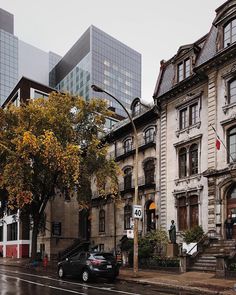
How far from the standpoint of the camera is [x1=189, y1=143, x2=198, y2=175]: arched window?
→ 30.5 metres

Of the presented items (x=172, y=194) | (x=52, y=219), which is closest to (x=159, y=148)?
(x=172, y=194)

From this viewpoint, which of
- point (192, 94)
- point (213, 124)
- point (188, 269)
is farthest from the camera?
point (192, 94)

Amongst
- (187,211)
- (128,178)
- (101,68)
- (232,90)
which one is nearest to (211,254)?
(187,211)

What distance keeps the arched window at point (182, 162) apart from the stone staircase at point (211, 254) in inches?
239

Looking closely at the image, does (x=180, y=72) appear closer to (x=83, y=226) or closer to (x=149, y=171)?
(x=149, y=171)

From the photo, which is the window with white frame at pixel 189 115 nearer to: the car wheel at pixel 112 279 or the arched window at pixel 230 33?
the arched window at pixel 230 33

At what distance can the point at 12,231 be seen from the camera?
5641 cm

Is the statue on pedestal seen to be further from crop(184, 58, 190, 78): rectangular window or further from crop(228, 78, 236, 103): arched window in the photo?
crop(184, 58, 190, 78): rectangular window

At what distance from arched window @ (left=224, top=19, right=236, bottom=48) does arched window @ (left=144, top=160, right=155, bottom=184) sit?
1124cm

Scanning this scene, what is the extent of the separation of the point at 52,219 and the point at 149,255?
64.4 feet

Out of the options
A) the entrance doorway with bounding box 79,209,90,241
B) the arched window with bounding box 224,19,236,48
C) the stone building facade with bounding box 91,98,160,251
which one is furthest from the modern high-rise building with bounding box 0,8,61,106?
the arched window with bounding box 224,19,236,48

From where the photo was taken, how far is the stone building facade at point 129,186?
3509 centimetres

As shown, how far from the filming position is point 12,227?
56.7 meters

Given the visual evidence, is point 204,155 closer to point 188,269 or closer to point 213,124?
point 213,124
